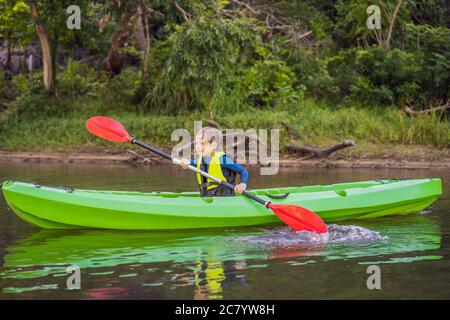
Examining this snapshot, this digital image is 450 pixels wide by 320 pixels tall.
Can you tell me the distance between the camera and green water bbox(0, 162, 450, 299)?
5945 millimetres

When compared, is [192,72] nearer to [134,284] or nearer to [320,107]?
[320,107]

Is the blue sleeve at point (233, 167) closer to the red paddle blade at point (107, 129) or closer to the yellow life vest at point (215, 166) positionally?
the yellow life vest at point (215, 166)

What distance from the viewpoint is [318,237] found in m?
8.09

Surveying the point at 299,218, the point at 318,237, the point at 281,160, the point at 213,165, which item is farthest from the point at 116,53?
the point at 318,237

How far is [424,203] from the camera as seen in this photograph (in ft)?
31.9

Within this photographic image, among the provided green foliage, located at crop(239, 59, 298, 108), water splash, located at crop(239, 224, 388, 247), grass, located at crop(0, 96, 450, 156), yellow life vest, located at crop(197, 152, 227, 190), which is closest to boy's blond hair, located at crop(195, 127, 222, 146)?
yellow life vest, located at crop(197, 152, 227, 190)

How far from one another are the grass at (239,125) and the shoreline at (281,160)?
0.90 feet

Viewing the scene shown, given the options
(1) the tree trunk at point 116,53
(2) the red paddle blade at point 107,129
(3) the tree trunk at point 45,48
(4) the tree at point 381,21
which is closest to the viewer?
(2) the red paddle blade at point 107,129

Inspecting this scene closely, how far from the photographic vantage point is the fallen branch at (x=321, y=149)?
50.1ft

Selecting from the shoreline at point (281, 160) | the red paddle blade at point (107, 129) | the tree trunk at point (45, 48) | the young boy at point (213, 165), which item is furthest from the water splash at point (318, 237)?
the tree trunk at point (45, 48)

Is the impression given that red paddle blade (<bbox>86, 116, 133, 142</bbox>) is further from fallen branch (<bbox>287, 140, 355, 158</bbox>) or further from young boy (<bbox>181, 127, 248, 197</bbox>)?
fallen branch (<bbox>287, 140, 355, 158</bbox>)

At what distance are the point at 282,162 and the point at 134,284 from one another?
9.83m
